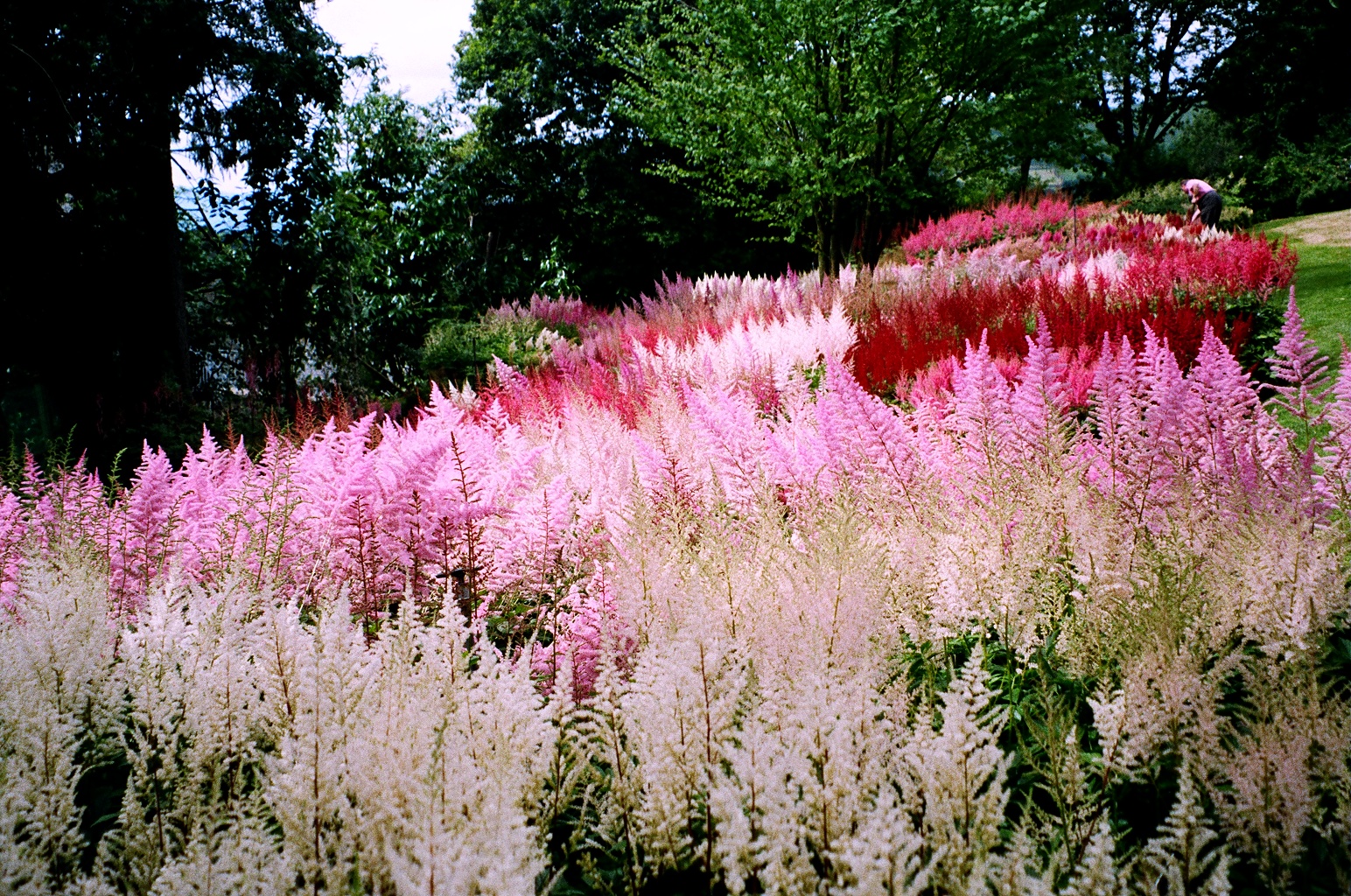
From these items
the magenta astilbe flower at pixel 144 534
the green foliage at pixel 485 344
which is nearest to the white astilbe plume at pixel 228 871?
the magenta astilbe flower at pixel 144 534

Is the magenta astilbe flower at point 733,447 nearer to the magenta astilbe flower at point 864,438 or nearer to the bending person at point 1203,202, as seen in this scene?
the magenta astilbe flower at point 864,438

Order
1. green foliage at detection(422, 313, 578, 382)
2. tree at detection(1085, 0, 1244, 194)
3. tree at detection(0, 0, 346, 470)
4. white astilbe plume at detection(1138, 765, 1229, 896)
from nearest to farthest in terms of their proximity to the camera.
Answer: white astilbe plume at detection(1138, 765, 1229, 896)
tree at detection(0, 0, 346, 470)
green foliage at detection(422, 313, 578, 382)
tree at detection(1085, 0, 1244, 194)

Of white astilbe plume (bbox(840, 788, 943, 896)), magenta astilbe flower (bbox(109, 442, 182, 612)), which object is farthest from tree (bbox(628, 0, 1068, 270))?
white astilbe plume (bbox(840, 788, 943, 896))

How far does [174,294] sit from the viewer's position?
9000 mm

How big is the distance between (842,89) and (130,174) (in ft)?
34.6

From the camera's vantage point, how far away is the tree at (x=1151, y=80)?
35.5 metres

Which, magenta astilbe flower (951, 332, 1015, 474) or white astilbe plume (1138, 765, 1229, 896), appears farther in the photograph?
magenta astilbe flower (951, 332, 1015, 474)

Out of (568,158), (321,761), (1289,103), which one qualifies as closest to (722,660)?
(321,761)

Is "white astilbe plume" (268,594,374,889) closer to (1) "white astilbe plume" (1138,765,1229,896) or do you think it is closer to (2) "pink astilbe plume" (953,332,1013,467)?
(1) "white astilbe plume" (1138,765,1229,896)

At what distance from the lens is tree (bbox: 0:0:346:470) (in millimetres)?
7641

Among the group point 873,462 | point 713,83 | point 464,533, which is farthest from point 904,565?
point 713,83

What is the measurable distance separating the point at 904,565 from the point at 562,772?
3.75 feet

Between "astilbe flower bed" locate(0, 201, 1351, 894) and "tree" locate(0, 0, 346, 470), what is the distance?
219 inches

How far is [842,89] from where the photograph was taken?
1357 cm
